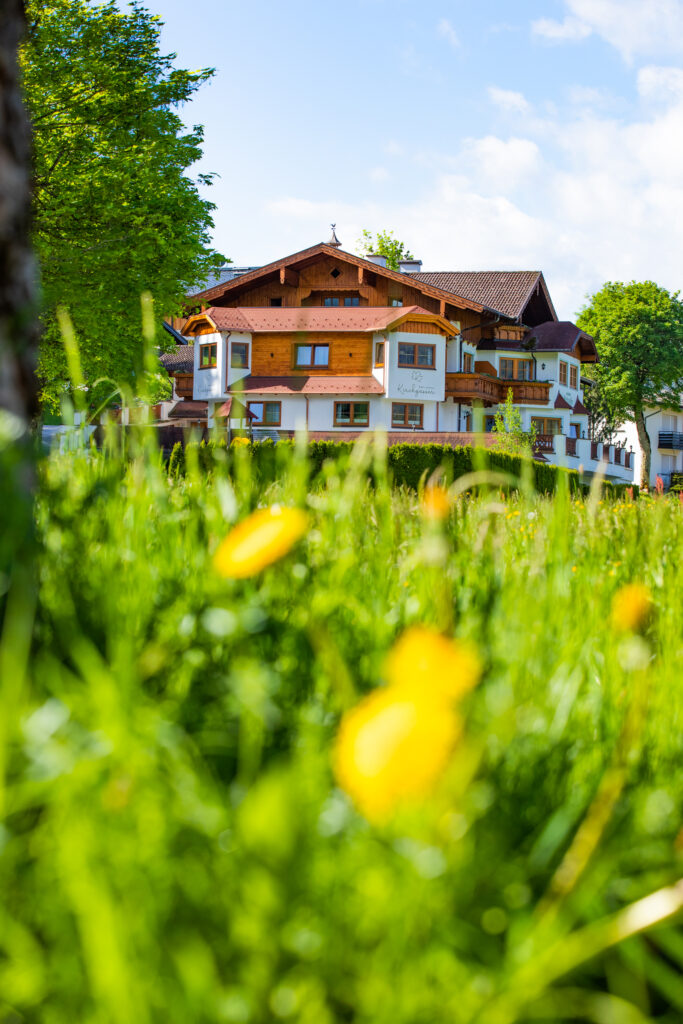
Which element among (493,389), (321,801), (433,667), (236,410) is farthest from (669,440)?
(321,801)

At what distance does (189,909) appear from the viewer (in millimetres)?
1219

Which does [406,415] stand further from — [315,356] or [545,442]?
[545,442]

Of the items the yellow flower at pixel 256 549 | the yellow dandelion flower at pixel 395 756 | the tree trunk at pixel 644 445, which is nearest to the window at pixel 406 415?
the tree trunk at pixel 644 445

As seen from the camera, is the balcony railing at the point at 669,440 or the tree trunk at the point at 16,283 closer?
the tree trunk at the point at 16,283

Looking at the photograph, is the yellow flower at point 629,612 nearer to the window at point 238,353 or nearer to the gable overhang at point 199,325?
the gable overhang at point 199,325

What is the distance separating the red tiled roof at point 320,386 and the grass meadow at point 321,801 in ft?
159

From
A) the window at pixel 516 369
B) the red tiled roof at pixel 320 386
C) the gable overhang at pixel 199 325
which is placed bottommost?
the red tiled roof at pixel 320 386

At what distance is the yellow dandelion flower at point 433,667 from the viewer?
153cm

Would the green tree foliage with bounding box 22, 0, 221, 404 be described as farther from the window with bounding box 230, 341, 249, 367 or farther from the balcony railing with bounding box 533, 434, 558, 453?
the balcony railing with bounding box 533, 434, 558, 453

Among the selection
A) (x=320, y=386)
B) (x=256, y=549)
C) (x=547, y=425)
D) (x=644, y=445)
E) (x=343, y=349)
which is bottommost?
(x=644, y=445)

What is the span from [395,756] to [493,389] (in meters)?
57.1

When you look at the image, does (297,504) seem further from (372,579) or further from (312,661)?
(312,661)

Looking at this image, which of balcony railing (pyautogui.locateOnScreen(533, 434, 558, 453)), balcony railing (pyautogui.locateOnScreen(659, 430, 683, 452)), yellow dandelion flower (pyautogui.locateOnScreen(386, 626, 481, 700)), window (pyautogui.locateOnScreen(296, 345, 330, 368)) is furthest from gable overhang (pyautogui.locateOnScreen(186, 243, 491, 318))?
yellow dandelion flower (pyautogui.locateOnScreen(386, 626, 481, 700))

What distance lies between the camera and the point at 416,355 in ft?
170
